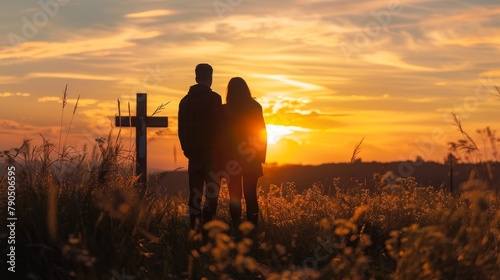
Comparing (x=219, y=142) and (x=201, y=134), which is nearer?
(x=201, y=134)

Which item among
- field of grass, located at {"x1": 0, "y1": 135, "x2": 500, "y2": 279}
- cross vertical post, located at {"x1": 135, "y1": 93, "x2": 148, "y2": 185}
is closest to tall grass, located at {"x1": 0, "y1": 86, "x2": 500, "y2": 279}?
field of grass, located at {"x1": 0, "y1": 135, "x2": 500, "y2": 279}

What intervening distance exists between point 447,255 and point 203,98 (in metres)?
4.49

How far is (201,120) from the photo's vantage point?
32.2 ft

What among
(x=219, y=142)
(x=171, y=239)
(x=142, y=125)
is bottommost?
(x=171, y=239)

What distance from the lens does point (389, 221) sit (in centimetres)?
1014

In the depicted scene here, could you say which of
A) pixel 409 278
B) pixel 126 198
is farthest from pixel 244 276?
pixel 409 278

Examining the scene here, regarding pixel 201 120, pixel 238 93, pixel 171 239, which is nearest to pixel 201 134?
pixel 201 120

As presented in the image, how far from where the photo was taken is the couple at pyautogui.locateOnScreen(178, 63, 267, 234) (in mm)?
9797

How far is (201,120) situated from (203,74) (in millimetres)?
629

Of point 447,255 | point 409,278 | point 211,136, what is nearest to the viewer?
point 409,278

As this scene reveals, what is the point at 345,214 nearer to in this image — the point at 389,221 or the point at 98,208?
the point at 389,221

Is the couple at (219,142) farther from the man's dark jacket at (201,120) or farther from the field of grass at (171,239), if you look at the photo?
the field of grass at (171,239)

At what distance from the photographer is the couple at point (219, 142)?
9.80 meters

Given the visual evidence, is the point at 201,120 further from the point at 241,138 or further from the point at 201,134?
the point at 241,138
